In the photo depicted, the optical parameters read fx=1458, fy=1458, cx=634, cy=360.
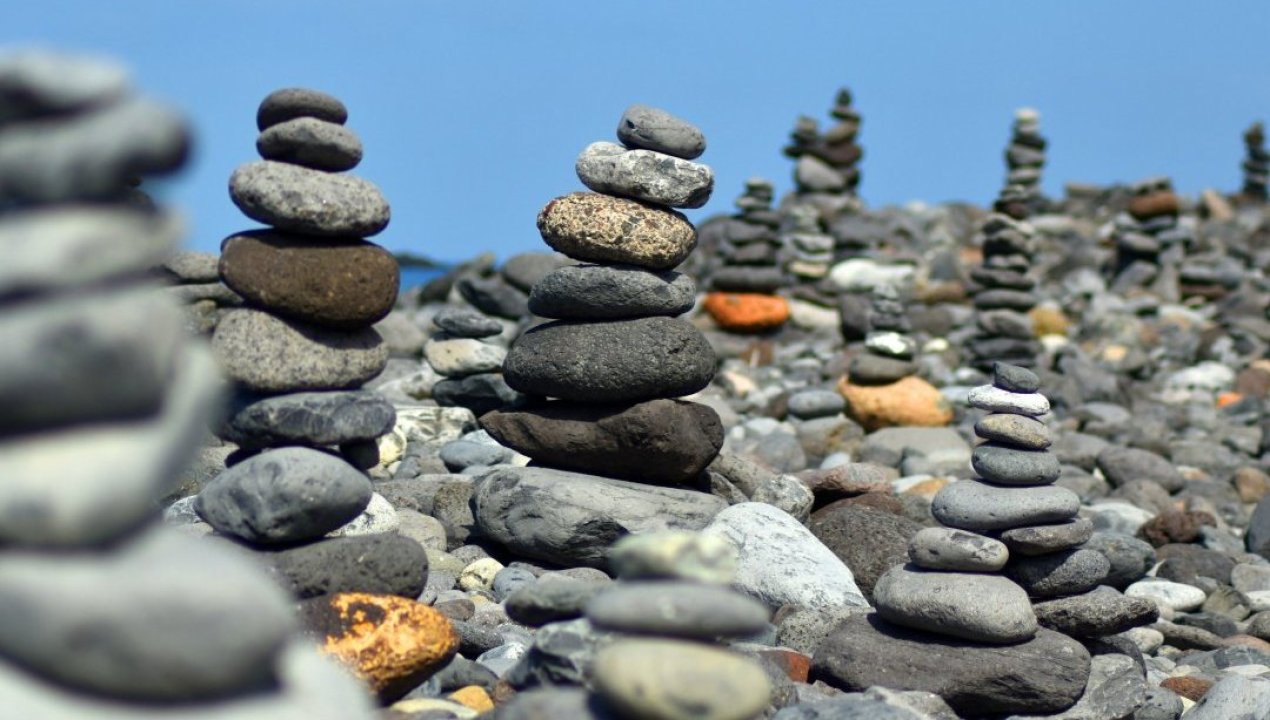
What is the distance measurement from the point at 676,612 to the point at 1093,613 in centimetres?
499

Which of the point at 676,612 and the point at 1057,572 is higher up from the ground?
the point at 1057,572

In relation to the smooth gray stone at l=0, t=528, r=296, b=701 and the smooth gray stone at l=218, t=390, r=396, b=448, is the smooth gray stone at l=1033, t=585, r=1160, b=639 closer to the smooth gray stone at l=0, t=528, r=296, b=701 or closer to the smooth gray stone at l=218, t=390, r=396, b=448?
the smooth gray stone at l=218, t=390, r=396, b=448

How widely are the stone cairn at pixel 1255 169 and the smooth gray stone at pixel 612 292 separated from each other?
36510mm

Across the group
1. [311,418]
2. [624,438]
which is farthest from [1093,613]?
[311,418]

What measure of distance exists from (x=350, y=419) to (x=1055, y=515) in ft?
13.2

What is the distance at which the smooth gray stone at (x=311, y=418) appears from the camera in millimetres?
7902

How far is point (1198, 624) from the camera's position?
1067 centimetres

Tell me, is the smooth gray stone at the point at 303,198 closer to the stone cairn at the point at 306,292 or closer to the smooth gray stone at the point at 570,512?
the stone cairn at the point at 306,292

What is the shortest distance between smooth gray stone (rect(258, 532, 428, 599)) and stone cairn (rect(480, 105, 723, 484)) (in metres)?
2.77

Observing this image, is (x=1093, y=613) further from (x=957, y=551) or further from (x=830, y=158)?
(x=830, y=158)

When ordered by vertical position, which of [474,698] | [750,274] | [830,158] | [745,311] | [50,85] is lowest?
[474,698]

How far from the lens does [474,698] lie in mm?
6539

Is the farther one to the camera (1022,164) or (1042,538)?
(1022,164)

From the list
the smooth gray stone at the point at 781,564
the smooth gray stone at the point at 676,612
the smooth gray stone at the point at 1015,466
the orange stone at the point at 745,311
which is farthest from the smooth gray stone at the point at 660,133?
the orange stone at the point at 745,311
